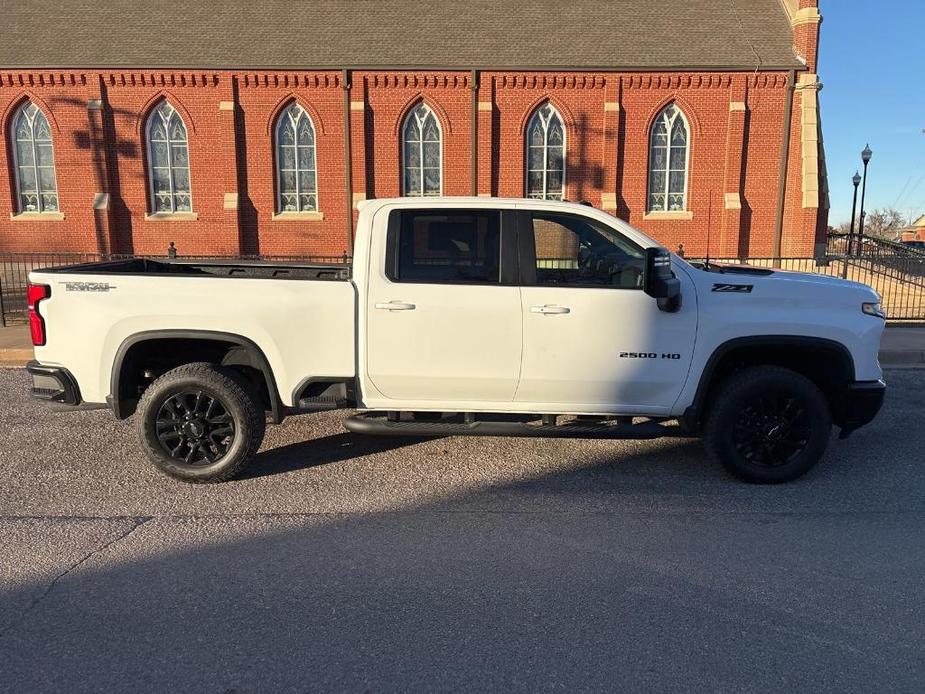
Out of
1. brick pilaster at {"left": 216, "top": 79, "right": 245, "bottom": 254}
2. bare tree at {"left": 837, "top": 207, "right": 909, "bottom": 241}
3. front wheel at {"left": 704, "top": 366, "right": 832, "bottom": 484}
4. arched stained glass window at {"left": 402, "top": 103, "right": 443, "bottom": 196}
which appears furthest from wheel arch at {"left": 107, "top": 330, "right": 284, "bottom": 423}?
bare tree at {"left": 837, "top": 207, "right": 909, "bottom": 241}

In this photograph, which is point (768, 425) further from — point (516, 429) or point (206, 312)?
point (206, 312)

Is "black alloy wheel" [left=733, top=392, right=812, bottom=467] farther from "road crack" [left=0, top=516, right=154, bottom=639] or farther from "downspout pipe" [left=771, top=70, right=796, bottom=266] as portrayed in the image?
"downspout pipe" [left=771, top=70, right=796, bottom=266]

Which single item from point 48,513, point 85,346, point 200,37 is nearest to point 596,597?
point 48,513

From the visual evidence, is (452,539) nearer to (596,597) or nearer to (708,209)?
(596,597)

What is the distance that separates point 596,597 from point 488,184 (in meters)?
19.2

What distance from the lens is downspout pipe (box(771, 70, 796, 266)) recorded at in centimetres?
2041

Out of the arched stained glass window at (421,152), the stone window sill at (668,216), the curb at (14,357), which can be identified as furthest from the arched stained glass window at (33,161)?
the stone window sill at (668,216)

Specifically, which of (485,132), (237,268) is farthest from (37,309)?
(485,132)

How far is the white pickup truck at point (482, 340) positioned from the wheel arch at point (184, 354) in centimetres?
2

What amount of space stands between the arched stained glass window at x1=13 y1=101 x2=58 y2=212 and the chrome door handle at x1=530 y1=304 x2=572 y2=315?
879 inches

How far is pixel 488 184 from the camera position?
69.6ft

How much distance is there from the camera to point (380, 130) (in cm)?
2088

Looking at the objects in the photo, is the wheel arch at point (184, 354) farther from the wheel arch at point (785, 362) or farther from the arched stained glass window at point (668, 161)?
the arched stained glass window at point (668, 161)

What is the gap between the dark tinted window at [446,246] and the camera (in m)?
4.54
